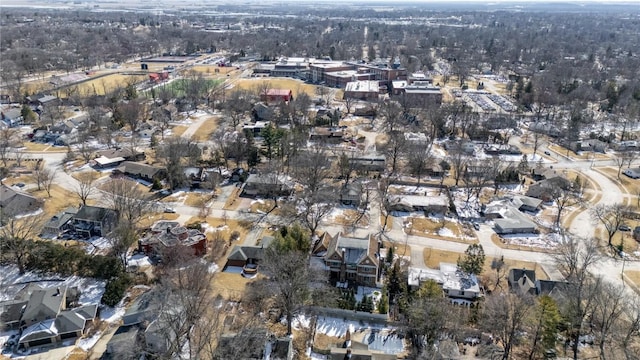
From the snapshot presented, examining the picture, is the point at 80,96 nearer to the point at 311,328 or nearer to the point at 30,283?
the point at 30,283

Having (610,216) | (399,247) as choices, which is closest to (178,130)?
(399,247)

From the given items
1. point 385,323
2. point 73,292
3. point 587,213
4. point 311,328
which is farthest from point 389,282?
point 587,213

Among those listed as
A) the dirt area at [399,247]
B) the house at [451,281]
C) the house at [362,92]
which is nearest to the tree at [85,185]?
the dirt area at [399,247]

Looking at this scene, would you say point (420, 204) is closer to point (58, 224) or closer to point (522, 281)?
point (522, 281)

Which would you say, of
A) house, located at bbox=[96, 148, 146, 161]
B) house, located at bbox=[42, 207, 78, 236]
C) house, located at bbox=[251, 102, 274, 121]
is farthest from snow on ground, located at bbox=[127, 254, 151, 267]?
house, located at bbox=[251, 102, 274, 121]

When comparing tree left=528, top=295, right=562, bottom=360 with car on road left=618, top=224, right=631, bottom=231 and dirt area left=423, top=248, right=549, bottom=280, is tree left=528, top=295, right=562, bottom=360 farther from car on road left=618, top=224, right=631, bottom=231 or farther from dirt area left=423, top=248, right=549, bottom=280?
car on road left=618, top=224, right=631, bottom=231
